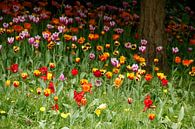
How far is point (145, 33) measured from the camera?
5.35 metres

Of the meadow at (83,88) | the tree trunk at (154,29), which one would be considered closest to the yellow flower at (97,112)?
the meadow at (83,88)

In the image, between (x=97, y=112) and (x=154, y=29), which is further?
(x=154, y=29)

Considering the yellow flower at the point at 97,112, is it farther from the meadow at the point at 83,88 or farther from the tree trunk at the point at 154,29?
the tree trunk at the point at 154,29

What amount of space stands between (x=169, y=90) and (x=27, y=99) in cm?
138

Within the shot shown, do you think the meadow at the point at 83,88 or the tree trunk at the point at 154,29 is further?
the tree trunk at the point at 154,29

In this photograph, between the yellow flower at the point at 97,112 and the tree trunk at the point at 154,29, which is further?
the tree trunk at the point at 154,29

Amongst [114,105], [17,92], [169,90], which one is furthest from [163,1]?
[17,92]

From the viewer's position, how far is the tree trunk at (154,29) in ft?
17.2

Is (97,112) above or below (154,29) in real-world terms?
below

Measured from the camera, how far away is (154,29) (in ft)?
17.4

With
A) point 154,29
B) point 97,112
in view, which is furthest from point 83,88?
point 154,29

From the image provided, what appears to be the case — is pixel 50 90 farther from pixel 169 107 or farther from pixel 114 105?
pixel 169 107

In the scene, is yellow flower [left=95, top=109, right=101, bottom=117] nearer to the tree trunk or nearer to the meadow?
the meadow

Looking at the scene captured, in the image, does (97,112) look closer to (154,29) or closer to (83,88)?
(83,88)
